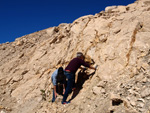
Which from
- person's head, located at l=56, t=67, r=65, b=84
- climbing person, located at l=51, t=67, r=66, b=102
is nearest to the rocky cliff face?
climbing person, located at l=51, t=67, r=66, b=102

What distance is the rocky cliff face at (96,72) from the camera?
12.7 feet

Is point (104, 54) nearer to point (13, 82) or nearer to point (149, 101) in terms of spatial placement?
point (149, 101)

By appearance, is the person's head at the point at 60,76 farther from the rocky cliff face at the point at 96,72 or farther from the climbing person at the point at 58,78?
the rocky cliff face at the point at 96,72

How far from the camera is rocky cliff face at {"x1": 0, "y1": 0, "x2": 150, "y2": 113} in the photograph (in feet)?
12.7

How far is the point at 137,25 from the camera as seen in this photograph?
5.97m

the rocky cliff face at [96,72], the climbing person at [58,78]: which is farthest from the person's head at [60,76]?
the rocky cliff face at [96,72]

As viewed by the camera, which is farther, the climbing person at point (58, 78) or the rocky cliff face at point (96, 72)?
the climbing person at point (58, 78)

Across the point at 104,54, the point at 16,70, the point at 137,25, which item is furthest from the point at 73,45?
the point at 16,70

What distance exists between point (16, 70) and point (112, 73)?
21.4 feet

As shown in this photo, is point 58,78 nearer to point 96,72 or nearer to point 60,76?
point 60,76

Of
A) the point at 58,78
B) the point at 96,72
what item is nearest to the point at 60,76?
the point at 58,78

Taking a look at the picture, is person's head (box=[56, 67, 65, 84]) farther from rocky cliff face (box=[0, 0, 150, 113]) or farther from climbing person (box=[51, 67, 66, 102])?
rocky cliff face (box=[0, 0, 150, 113])

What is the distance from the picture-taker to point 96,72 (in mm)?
5645

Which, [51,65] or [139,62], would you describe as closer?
[139,62]
